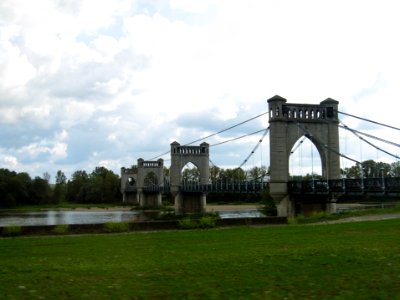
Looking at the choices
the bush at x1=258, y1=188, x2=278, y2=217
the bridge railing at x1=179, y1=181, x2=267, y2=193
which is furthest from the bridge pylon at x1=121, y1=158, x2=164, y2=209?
the bush at x1=258, y1=188, x2=278, y2=217

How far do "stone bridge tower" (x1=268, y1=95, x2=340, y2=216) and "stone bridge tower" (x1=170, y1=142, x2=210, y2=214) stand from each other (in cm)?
4270

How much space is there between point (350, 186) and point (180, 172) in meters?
55.5

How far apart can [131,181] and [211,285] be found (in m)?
144

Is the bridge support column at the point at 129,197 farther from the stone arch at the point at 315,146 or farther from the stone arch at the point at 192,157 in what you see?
the stone arch at the point at 315,146

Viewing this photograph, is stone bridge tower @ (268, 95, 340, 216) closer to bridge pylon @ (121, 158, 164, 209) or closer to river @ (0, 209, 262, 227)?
river @ (0, 209, 262, 227)

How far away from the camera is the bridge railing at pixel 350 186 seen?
98.4 ft

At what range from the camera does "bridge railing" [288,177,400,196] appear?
30.0 metres

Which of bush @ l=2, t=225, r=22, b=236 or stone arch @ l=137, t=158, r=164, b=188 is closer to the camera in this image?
Answer: bush @ l=2, t=225, r=22, b=236

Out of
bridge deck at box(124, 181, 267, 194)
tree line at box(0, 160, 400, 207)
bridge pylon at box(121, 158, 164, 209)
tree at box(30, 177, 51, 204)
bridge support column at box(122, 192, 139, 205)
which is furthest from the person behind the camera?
bridge support column at box(122, 192, 139, 205)

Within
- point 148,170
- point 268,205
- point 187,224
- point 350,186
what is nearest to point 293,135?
point 350,186

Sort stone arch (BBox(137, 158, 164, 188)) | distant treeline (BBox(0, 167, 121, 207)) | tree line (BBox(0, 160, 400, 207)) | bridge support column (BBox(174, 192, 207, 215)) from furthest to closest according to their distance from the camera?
1. stone arch (BBox(137, 158, 164, 188))
2. distant treeline (BBox(0, 167, 121, 207))
3. tree line (BBox(0, 160, 400, 207))
4. bridge support column (BBox(174, 192, 207, 215))

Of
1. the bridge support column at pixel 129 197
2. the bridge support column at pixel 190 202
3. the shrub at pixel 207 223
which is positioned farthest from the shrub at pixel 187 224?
the bridge support column at pixel 129 197

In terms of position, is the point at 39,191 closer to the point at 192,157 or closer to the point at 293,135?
the point at 192,157

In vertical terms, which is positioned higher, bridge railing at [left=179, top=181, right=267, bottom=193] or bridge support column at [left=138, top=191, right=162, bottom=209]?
bridge railing at [left=179, top=181, right=267, bottom=193]
